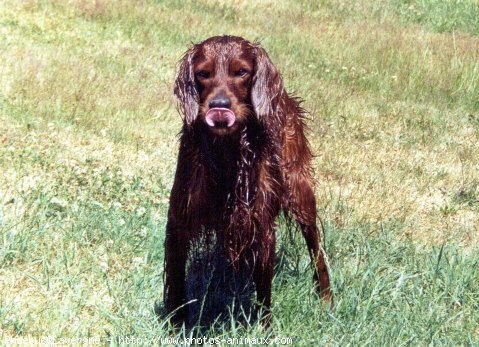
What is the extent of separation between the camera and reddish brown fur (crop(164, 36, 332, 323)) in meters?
3.28

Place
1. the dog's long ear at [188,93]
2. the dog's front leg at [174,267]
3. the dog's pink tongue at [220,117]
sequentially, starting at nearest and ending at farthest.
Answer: the dog's pink tongue at [220,117]
the dog's long ear at [188,93]
the dog's front leg at [174,267]

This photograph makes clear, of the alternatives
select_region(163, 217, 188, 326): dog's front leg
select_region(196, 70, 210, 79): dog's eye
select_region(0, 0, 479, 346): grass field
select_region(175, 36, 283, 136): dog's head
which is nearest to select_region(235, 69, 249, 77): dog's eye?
select_region(175, 36, 283, 136): dog's head

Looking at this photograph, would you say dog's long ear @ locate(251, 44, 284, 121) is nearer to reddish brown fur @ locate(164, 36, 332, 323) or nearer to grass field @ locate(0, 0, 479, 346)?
reddish brown fur @ locate(164, 36, 332, 323)

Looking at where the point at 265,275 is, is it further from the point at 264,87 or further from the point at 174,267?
the point at 264,87

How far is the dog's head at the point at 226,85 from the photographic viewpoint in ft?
10.4

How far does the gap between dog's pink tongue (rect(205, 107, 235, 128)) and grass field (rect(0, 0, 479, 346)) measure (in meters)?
Answer: 0.93

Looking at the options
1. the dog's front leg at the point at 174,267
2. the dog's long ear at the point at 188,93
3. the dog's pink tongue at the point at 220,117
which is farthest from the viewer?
the dog's front leg at the point at 174,267

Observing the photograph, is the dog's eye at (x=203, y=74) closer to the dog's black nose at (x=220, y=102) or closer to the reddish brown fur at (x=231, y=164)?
the reddish brown fur at (x=231, y=164)

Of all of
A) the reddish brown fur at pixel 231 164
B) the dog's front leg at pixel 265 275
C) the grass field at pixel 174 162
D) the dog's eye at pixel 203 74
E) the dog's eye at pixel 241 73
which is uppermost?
the dog's eye at pixel 241 73

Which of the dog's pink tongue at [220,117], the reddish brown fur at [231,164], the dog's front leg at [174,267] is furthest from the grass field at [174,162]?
the dog's pink tongue at [220,117]

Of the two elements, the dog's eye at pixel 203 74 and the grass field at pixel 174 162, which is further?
the grass field at pixel 174 162

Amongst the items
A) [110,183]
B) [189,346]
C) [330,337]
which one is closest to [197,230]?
[189,346]

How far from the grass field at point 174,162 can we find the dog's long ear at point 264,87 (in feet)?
3.13

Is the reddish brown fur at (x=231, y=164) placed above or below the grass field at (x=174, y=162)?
above
